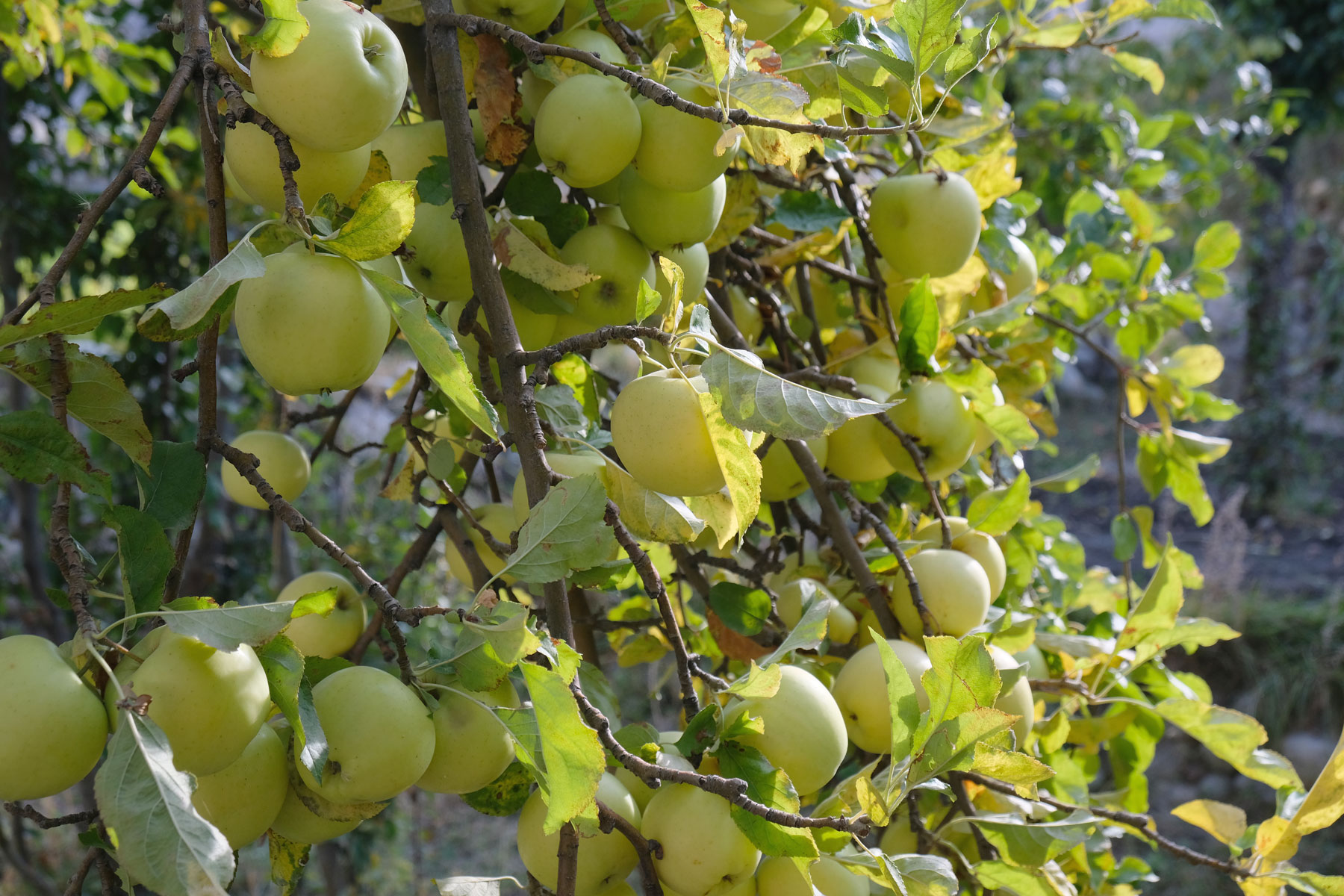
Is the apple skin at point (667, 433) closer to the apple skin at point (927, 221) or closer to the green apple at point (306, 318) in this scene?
the green apple at point (306, 318)

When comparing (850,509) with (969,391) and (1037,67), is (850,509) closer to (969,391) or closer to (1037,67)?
(969,391)

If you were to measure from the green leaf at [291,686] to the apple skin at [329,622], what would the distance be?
21 cm

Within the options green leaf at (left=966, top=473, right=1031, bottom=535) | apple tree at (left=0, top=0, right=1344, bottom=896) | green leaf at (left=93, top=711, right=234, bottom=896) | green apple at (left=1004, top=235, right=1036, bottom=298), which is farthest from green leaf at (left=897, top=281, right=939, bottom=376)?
green leaf at (left=93, top=711, right=234, bottom=896)

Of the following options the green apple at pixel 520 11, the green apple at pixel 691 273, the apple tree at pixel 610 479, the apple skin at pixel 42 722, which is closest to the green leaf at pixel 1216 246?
the apple tree at pixel 610 479

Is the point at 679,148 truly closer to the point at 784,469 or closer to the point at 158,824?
the point at 784,469

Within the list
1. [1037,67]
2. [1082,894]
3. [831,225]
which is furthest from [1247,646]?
[831,225]

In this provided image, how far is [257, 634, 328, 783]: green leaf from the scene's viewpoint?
0.46m

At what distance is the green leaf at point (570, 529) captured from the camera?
507 millimetres

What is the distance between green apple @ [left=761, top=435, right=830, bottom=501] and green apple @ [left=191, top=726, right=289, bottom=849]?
16.6 inches

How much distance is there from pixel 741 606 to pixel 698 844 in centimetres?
23

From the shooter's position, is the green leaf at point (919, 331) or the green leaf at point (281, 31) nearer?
the green leaf at point (281, 31)

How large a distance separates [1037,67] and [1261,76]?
2010mm

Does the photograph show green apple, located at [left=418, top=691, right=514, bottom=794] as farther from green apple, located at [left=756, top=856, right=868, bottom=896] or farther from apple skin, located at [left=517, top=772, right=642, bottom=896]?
green apple, located at [left=756, top=856, right=868, bottom=896]

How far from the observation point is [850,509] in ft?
2.63
